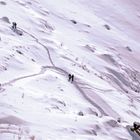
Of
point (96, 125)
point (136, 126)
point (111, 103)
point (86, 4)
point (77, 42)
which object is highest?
point (96, 125)

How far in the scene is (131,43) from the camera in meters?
23.0

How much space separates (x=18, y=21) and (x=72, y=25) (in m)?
4.78

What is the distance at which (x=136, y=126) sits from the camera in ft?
34.5

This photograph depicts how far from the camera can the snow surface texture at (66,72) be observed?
8.39 m

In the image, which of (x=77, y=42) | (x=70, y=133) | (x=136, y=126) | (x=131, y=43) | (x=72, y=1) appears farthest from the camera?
(x=72, y=1)

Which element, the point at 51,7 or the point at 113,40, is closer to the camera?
the point at 113,40

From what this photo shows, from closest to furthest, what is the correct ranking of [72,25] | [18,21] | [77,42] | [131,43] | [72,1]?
[18,21]
[77,42]
[72,25]
[131,43]
[72,1]

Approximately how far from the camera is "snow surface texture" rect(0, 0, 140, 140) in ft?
27.5

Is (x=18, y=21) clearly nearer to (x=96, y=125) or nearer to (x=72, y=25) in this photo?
(x=72, y=25)

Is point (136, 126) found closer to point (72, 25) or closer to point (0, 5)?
point (0, 5)

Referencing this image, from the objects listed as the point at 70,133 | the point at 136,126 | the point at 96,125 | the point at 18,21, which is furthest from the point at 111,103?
the point at 18,21

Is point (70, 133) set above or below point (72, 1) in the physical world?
above

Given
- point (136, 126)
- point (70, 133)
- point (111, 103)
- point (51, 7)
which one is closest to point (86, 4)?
point (51, 7)

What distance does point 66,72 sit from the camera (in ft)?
45.1
